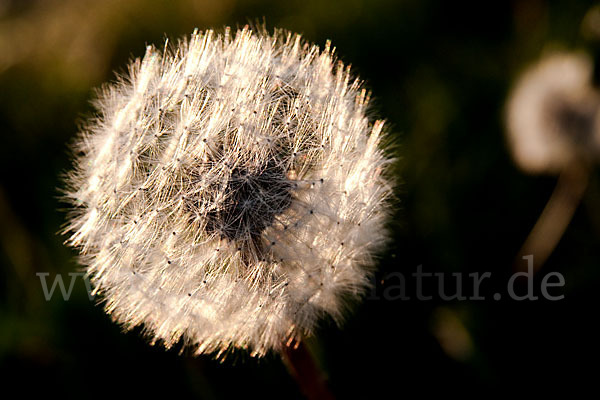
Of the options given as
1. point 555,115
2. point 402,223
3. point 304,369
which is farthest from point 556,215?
point 304,369

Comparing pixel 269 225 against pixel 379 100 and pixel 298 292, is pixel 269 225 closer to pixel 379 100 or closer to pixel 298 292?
pixel 298 292

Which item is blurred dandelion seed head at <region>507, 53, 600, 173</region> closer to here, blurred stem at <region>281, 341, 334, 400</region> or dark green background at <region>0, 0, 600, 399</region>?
dark green background at <region>0, 0, 600, 399</region>

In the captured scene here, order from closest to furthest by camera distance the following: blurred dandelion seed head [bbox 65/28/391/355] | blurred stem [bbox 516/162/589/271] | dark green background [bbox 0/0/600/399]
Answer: blurred dandelion seed head [bbox 65/28/391/355]
dark green background [bbox 0/0/600/399]
blurred stem [bbox 516/162/589/271]

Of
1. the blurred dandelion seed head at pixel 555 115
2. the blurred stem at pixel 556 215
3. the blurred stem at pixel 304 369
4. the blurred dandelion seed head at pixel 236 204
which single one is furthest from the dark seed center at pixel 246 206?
the blurred dandelion seed head at pixel 555 115

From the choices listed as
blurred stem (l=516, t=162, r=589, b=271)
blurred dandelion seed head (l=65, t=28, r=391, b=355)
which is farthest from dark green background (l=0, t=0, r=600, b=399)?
blurred dandelion seed head (l=65, t=28, r=391, b=355)

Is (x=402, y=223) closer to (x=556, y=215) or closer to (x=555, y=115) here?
(x=556, y=215)

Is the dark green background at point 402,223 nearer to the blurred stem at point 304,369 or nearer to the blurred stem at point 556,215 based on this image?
the blurred stem at point 556,215

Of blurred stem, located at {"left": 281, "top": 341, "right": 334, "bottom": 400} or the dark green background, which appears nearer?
blurred stem, located at {"left": 281, "top": 341, "right": 334, "bottom": 400}
